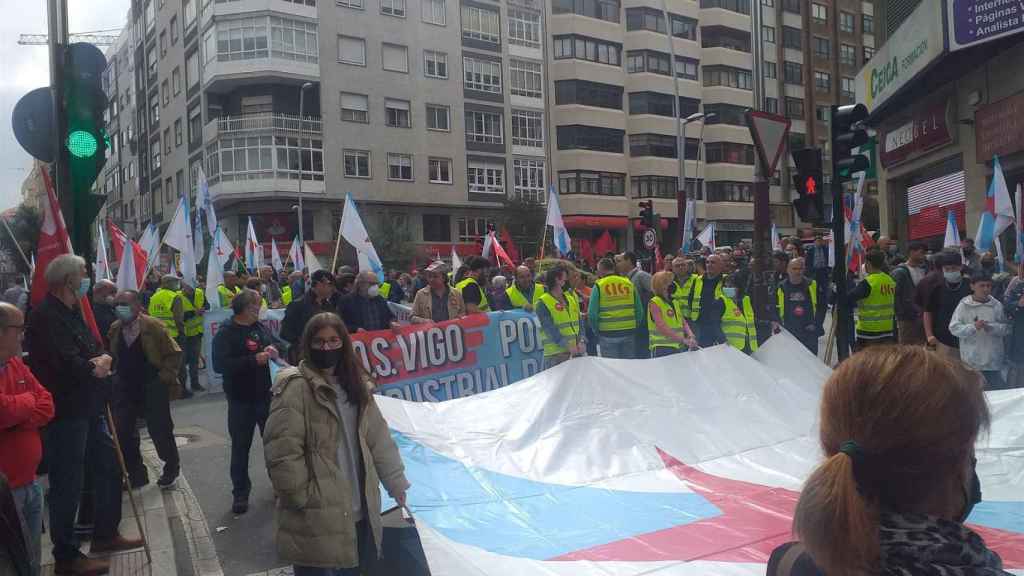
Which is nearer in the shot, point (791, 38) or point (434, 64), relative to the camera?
point (434, 64)

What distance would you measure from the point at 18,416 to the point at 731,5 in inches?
2551

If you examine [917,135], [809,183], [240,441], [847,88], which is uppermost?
[847,88]

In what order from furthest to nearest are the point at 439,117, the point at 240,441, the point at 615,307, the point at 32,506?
the point at 439,117
the point at 615,307
the point at 240,441
the point at 32,506

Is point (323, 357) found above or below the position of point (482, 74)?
below

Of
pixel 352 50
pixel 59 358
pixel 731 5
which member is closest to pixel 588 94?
pixel 731 5

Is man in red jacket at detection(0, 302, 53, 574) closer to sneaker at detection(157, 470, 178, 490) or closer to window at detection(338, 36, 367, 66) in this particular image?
sneaker at detection(157, 470, 178, 490)

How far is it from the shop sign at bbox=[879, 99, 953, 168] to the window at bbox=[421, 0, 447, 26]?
30.0 metres

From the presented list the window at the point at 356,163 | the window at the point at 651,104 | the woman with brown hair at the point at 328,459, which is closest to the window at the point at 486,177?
the window at the point at 356,163

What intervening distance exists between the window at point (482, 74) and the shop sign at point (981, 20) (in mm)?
35312

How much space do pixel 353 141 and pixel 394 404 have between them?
1605 inches

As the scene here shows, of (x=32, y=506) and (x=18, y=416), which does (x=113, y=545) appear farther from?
(x=18, y=416)

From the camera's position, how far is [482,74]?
51000 mm

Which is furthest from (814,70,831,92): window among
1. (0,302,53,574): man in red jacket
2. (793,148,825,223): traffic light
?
(0,302,53,574): man in red jacket

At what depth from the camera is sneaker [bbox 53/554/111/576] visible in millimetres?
5328
